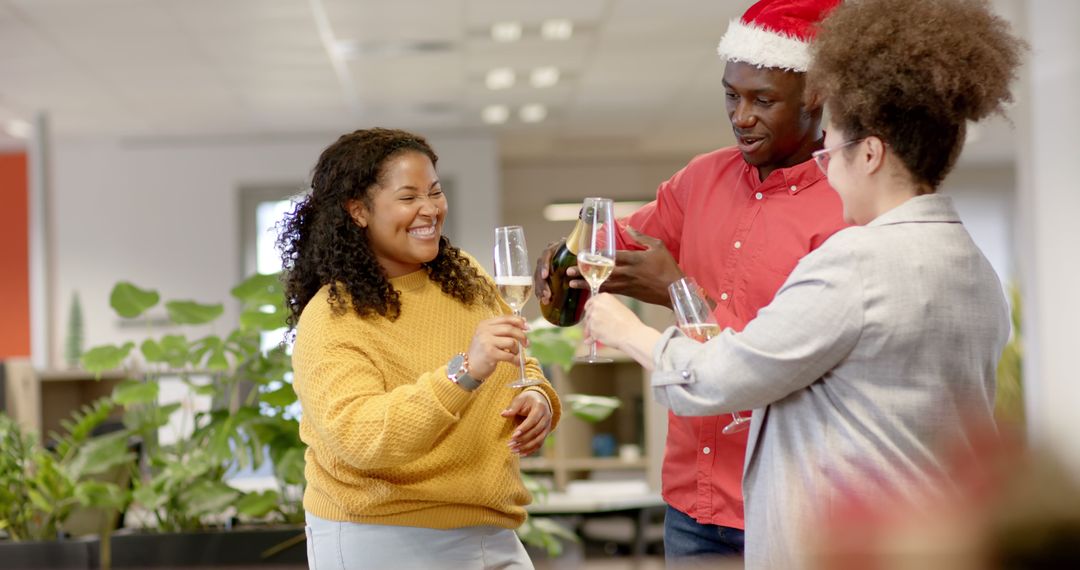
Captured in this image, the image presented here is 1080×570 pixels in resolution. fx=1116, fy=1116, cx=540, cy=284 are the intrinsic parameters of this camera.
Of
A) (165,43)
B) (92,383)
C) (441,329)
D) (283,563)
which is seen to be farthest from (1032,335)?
(165,43)

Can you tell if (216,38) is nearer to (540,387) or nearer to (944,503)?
(540,387)

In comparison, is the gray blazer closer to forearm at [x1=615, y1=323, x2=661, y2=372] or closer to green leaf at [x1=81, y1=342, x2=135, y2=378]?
forearm at [x1=615, y1=323, x2=661, y2=372]

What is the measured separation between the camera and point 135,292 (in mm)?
3410

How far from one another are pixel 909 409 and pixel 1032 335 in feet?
12.6

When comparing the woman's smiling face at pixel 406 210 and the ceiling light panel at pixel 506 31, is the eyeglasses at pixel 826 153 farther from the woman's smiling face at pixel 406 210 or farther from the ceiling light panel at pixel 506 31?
the ceiling light panel at pixel 506 31

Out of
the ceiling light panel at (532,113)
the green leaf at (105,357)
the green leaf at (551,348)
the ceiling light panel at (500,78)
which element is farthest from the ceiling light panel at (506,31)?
the green leaf at (105,357)

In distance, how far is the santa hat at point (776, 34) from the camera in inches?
67.5

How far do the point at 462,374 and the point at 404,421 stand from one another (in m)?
0.11

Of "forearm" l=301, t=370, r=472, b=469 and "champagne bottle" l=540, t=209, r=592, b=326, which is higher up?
"champagne bottle" l=540, t=209, r=592, b=326

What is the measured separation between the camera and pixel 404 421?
1.61 meters

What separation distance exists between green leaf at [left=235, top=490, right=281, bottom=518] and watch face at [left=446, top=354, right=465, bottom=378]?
1.57 m

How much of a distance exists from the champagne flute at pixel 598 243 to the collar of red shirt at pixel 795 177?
32 cm

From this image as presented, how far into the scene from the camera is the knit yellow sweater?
5.30 feet

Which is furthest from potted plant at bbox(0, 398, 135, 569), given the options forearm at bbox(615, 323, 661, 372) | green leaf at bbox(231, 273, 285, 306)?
forearm at bbox(615, 323, 661, 372)
